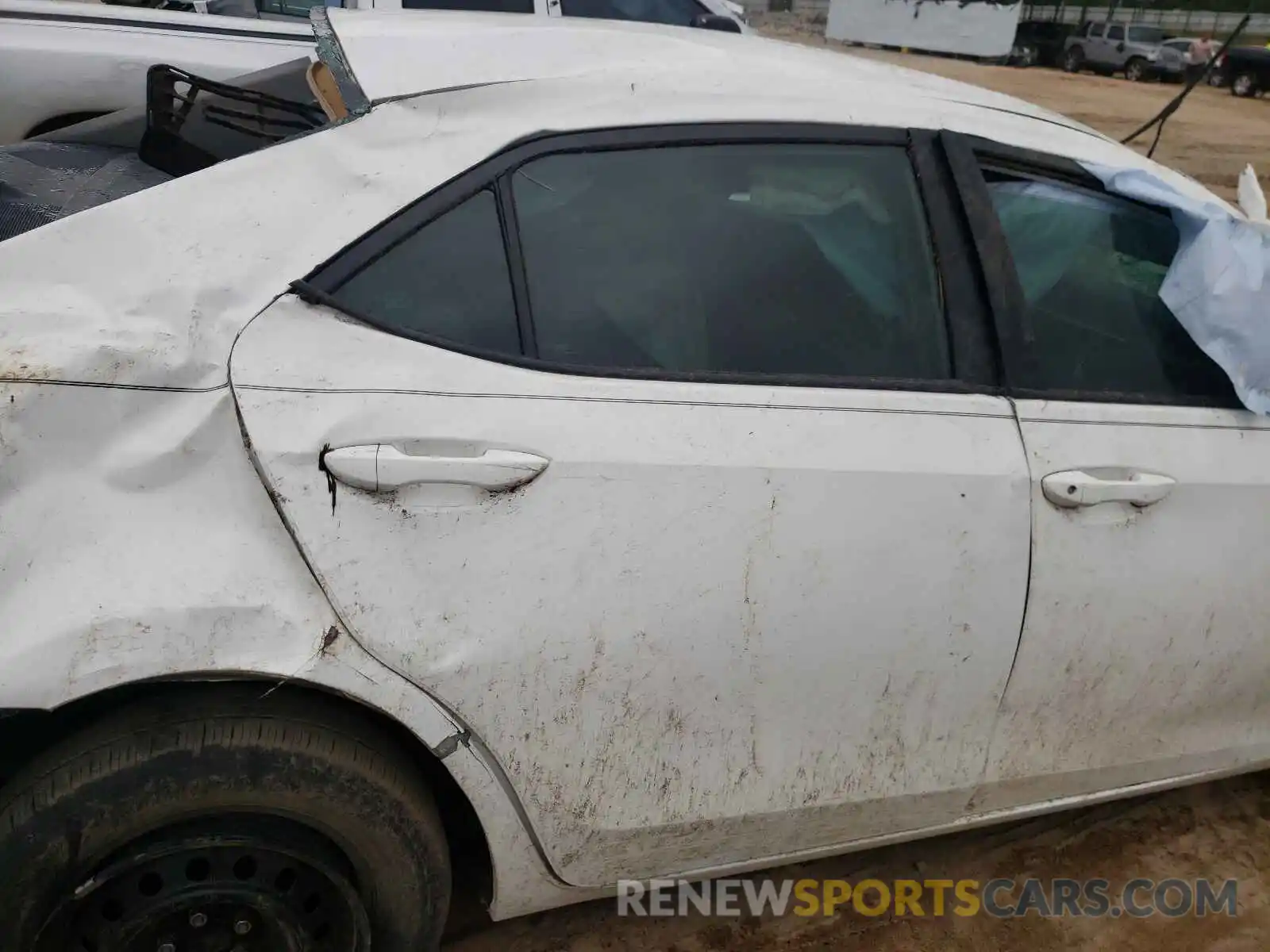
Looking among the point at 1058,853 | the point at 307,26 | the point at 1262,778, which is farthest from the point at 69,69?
the point at 1262,778

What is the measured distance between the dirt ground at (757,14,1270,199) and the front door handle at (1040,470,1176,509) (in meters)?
6.90

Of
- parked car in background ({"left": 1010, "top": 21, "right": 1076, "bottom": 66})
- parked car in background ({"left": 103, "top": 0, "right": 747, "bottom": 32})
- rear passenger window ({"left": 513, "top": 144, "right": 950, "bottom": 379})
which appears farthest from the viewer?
parked car in background ({"left": 1010, "top": 21, "right": 1076, "bottom": 66})

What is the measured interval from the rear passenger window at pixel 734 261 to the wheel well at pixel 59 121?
3.64m

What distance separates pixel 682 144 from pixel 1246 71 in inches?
1080

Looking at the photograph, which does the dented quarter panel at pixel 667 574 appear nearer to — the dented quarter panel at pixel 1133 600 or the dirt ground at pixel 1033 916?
the dented quarter panel at pixel 1133 600

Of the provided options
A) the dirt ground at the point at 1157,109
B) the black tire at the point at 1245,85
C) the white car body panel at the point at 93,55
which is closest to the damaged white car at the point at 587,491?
the white car body panel at the point at 93,55

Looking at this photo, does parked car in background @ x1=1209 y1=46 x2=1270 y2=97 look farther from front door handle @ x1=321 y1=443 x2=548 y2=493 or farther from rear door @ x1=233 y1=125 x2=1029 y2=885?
front door handle @ x1=321 y1=443 x2=548 y2=493

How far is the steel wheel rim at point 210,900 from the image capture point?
151 cm

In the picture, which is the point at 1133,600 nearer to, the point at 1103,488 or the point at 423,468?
the point at 1103,488

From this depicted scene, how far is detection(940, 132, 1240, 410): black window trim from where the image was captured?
185 centimetres

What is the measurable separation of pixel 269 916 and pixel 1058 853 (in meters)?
1.88

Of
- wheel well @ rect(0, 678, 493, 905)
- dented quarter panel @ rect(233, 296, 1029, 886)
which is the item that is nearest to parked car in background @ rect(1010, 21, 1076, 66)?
dented quarter panel @ rect(233, 296, 1029, 886)

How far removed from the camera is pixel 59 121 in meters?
4.39

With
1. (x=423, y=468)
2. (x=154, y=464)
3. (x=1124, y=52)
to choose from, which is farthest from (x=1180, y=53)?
(x=154, y=464)
